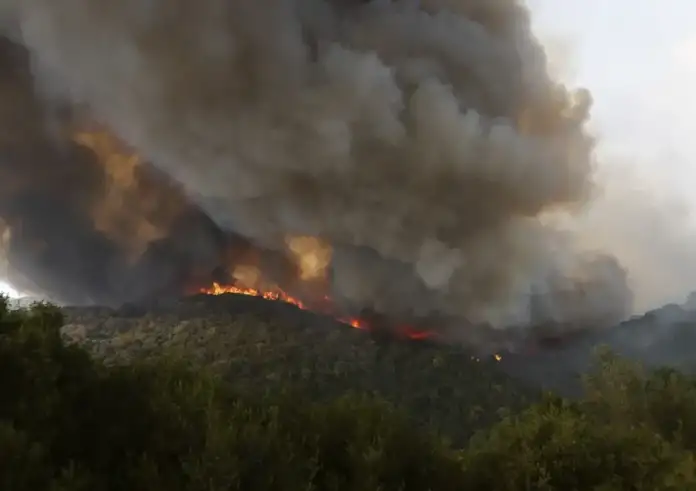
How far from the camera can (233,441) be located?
12516mm

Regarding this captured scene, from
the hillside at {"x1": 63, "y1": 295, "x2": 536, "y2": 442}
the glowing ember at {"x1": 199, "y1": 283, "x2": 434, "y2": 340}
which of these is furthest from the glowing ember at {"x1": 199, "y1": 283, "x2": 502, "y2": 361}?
the hillside at {"x1": 63, "y1": 295, "x2": 536, "y2": 442}

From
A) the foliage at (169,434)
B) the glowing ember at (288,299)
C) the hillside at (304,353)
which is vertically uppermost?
the glowing ember at (288,299)

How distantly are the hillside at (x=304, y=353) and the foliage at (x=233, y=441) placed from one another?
17.1 metres

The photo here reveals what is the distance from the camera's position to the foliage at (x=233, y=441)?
1205 centimetres

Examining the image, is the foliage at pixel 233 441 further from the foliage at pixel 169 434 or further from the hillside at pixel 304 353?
the hillside at pixel 304 353

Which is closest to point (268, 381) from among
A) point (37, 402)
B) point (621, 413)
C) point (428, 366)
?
point (428, 366)

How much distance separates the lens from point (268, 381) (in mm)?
33125

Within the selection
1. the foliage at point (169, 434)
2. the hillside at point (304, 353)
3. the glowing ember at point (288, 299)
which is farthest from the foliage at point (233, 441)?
→ the glowing ember at point (288, 299)

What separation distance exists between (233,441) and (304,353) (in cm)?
2622

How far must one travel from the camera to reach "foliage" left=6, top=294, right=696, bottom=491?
12047 mm

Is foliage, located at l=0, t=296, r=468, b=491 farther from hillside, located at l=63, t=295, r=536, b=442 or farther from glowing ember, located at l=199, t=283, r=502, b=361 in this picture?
glowing ember, located at l=199, t=283, r=502, b=361

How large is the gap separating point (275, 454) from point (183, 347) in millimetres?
26205

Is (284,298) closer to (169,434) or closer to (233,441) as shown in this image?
(169,434)

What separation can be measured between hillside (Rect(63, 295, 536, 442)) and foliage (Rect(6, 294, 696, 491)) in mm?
17101
